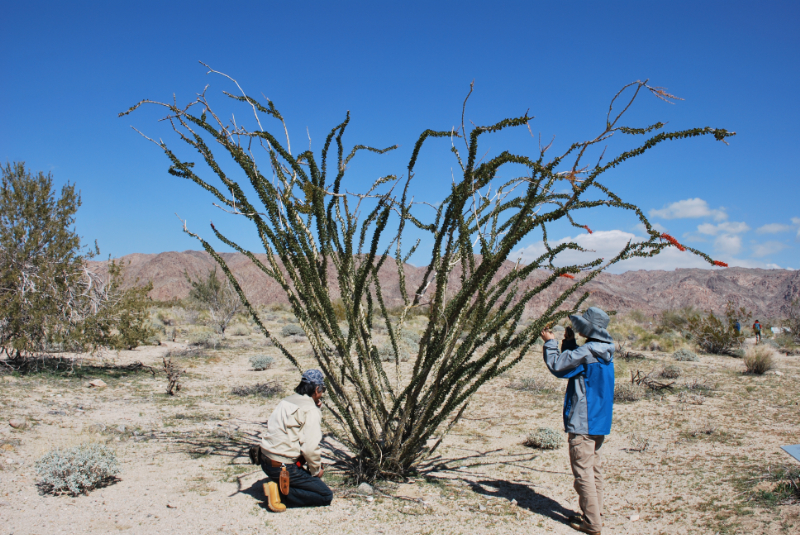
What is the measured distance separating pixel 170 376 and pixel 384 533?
6.67 meters

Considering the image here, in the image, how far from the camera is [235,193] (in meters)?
4.03

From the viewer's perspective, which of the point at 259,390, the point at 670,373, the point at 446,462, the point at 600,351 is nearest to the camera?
the point at 600,351

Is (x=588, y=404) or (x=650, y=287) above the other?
(x=650, y=287)

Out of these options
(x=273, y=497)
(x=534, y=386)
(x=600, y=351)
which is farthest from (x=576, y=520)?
(x=534, y=386)

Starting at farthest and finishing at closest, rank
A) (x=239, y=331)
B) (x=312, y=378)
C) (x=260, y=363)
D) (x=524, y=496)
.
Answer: (x=239, y=331) → (x=260, y=363) → (x=524, y=496) → (x=312, y=378)

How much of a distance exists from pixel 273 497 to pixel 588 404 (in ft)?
8.42

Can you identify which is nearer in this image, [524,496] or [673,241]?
[673,241]

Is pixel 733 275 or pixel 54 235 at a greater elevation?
pixel 733 275

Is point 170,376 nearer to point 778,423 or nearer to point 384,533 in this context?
point 384,533

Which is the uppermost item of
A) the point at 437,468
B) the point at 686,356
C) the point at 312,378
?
the point at 312,378

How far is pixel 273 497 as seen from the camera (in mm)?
3791

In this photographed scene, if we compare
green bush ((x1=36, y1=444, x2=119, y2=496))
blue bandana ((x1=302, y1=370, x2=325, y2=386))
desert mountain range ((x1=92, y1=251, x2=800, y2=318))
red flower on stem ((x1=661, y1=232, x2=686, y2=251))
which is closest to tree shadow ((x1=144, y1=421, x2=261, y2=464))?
green bush ((x1=36, y1=444, x2=119, y2=496))

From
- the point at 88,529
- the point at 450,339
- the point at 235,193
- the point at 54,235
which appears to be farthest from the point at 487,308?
the point at 54,235

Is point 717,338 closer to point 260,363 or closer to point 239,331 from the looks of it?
point 260,363
